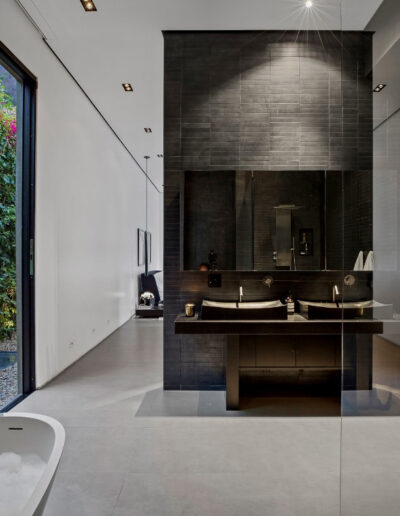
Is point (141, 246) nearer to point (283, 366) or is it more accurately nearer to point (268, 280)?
point (268, 280)

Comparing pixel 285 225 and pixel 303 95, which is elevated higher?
pixel 303 95

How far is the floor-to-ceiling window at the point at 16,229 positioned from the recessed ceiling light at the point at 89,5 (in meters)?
0.71

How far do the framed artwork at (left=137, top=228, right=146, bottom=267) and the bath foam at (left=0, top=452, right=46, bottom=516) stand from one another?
6873mm

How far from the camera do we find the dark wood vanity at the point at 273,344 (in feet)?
10.2

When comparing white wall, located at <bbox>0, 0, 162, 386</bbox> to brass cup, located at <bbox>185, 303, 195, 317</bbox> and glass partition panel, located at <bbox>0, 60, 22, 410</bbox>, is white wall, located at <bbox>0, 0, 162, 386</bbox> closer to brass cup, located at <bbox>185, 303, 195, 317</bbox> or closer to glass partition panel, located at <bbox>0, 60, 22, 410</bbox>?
glass partition panel, located at <bbox>0, 60, 22, 410</bbox>

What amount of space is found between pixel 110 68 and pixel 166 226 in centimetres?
186

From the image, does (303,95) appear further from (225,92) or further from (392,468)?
(392,468)

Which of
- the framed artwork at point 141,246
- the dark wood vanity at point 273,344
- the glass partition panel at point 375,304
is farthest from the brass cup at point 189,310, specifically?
the framed artwork at point 141,246

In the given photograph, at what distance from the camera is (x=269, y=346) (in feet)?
11.0

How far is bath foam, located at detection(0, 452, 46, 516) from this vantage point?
68.4 inches

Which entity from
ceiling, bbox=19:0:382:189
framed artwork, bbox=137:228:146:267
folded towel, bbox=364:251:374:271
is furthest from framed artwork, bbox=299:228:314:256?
framed artwork, bbox=137:228:146:267

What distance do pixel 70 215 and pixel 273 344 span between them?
2.67 meters

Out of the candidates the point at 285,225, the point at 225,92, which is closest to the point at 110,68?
the point at 225,92

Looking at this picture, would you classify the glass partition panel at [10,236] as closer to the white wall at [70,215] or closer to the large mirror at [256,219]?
the white wall at [70,215]
